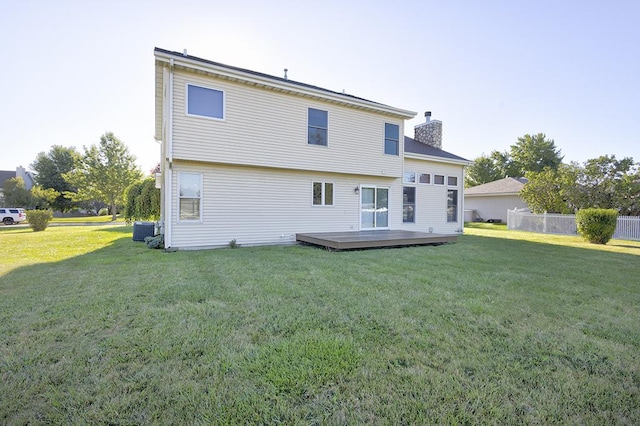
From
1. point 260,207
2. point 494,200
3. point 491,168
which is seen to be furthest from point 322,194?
point 491,168

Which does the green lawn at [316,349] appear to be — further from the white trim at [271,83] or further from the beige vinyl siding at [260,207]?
the white trim at [271,83]

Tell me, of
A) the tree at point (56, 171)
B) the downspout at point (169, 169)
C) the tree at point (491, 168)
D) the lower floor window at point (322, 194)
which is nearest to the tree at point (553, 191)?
the lower floor window at point (322, 194)

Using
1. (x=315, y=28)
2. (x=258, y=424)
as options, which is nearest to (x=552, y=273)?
(x=258, y=424)

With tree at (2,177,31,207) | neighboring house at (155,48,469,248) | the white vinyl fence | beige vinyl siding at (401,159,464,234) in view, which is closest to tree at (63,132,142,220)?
tree at (2,177,31,207)

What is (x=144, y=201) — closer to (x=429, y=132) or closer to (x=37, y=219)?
Answer: (x=37, y=219)

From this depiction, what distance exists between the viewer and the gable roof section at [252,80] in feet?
24.7

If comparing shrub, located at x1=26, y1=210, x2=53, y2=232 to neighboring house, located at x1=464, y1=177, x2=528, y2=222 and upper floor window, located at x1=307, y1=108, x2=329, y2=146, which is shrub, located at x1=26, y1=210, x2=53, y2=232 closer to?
upper floor window, located at x1=307, y1=108, x2=329, y2=146

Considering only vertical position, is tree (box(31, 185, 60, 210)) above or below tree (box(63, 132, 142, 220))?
below

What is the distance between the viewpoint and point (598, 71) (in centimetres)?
1202

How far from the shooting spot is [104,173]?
93.8ft

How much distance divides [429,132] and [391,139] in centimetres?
450

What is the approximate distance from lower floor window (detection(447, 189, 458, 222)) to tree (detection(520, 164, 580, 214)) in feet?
21.0

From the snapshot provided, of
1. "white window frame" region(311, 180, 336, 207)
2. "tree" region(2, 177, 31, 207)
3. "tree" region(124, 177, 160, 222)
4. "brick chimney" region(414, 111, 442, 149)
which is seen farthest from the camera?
"tree" region(2, 177, 31, 207)

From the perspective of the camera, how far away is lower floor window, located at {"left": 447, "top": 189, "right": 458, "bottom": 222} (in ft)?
45.4
